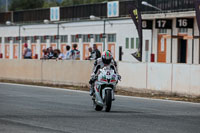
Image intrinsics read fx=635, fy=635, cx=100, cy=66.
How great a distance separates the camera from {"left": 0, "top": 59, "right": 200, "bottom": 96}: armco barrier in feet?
66.0

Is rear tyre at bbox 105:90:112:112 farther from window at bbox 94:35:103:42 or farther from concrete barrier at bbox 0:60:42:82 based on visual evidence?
window at bbox 94:35:103:42

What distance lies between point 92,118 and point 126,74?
10369 mm

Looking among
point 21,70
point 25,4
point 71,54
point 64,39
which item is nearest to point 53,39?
point 64,39

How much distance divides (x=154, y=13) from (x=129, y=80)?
20704mm

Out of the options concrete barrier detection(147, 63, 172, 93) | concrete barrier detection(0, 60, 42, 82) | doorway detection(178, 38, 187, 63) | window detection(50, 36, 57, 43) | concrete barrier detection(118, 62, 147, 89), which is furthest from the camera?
window detection(50, 36, 57, 43)

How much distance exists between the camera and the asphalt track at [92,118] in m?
10.8

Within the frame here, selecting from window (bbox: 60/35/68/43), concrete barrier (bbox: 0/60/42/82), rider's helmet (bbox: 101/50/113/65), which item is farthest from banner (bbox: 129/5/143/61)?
window (bbox: 60/35/68/43)

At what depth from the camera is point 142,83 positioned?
72.3 feet

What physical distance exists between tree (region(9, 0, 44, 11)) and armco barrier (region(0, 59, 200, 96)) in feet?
329

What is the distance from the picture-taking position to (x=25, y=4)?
130875mm

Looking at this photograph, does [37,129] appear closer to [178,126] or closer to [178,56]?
[178,126]

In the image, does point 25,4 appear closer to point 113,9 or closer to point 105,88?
point 113,9

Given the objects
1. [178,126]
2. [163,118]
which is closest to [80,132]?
[178,126]

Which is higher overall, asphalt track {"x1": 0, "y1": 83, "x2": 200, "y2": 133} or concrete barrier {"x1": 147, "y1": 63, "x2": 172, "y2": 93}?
concrete barrier {"x1": 147, "y1": 63, "x2": 172, "y2": 93}
